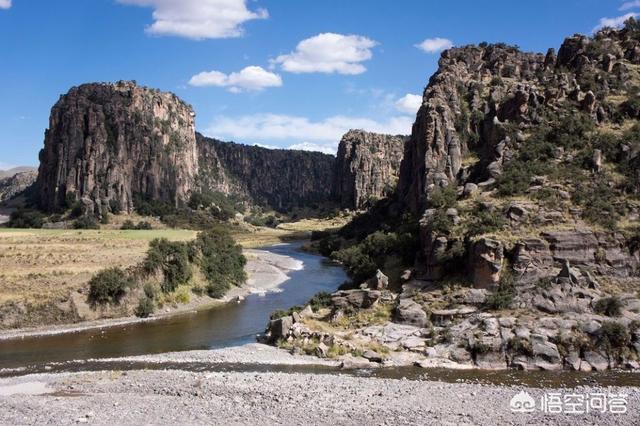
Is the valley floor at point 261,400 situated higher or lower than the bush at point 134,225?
lower

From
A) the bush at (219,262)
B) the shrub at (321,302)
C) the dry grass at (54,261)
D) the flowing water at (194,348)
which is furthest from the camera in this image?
the bush at (219,262)

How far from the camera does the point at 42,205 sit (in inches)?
6348

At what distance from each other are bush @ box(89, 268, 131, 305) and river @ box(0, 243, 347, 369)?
4947mm

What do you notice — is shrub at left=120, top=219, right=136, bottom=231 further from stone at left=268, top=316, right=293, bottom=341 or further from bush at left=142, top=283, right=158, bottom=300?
stone at left=268, top=316, right=293, bottom=341

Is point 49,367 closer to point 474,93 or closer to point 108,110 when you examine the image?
point 474,93

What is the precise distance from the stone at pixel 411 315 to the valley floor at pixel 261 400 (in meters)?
9.53

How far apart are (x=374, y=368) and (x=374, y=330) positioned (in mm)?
5096

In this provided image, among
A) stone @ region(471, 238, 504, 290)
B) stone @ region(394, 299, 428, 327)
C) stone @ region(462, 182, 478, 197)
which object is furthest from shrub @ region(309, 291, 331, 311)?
stone @ region(462, 182, 478, 197)

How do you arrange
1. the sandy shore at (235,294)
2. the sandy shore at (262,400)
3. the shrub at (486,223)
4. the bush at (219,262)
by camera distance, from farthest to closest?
the bush at (219,262)
the sandy shore at (235,294)
the shrub at (486,223)
the sandy shore at (262,400)

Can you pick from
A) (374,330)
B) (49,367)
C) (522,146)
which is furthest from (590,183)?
(49,367)

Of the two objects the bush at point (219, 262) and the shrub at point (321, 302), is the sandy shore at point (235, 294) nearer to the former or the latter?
the bush at point (219, 262)

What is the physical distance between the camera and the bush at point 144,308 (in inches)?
2393

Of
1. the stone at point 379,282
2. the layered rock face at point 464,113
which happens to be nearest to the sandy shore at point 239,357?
the stone at point 379,282

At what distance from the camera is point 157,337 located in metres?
52.3
